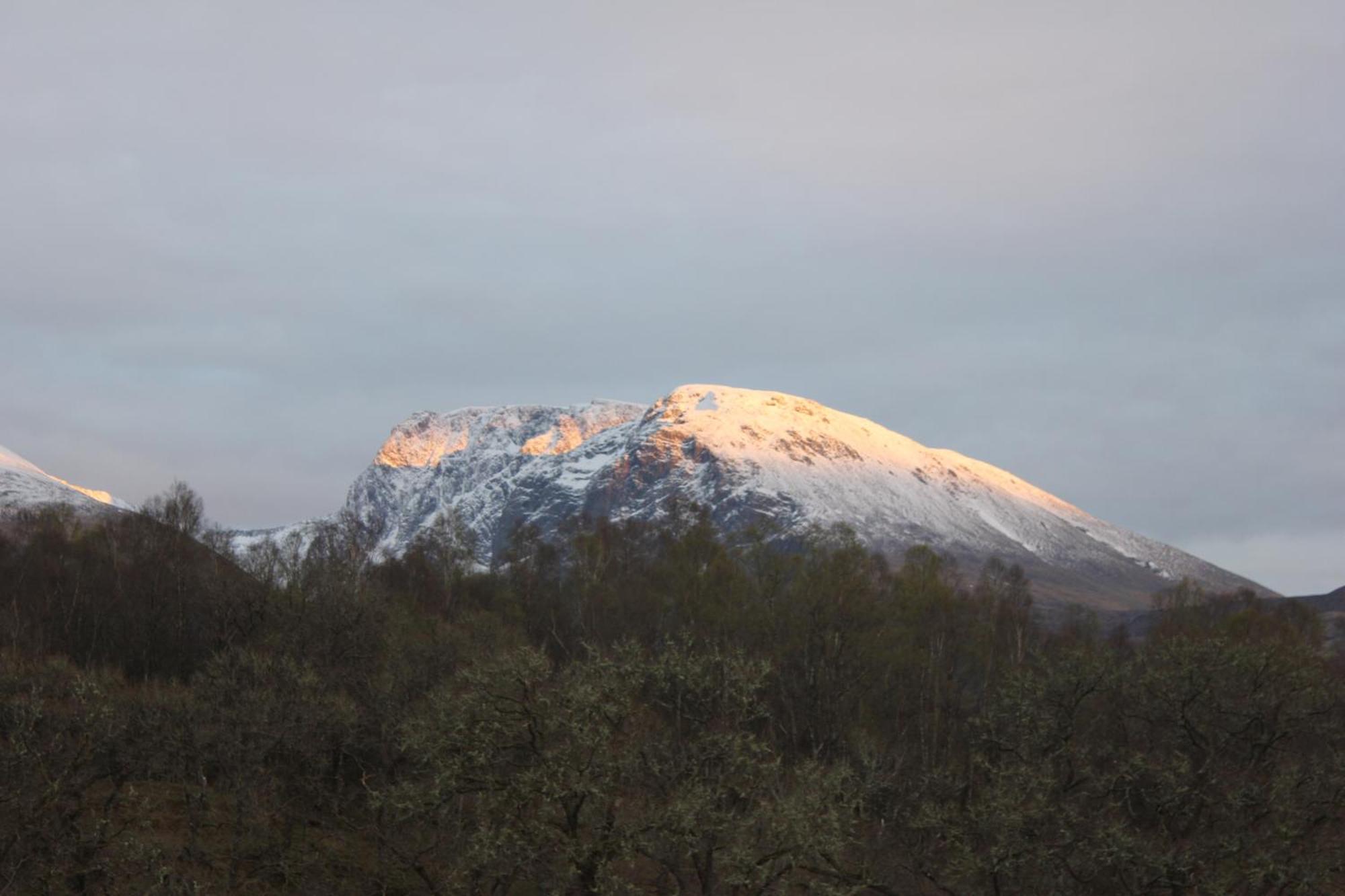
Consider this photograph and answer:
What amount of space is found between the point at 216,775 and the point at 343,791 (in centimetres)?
638

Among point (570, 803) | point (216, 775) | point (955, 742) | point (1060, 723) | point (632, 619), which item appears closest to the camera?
point (570, 803)

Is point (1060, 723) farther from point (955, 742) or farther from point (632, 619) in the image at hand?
point (632, 619)

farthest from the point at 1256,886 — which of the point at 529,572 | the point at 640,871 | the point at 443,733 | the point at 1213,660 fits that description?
the point at 529,572

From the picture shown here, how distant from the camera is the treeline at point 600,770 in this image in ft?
142

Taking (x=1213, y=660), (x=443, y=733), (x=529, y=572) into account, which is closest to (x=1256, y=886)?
(x=1213, y=660)

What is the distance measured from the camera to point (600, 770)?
43.1 m

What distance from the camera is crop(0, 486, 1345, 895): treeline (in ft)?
142

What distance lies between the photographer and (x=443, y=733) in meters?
44.4

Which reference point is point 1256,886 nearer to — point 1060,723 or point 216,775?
point 1060,723

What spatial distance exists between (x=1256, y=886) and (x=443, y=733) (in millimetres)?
33565

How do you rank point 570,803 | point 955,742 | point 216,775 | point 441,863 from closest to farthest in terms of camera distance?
point 570,803 < point 441,863 < point 216,775 < point 955,742

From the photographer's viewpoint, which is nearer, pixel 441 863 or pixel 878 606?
pixel 441 863

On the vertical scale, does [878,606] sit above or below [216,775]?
above

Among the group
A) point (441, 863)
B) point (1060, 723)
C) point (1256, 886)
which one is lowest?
point (441, 863)
